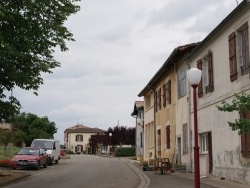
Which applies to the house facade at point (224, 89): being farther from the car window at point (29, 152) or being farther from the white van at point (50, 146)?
the white van at point (50, 146)

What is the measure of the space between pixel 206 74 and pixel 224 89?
126 inches

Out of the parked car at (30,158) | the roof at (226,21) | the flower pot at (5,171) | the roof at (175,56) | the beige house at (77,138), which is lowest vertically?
the flower pot at (5,171)

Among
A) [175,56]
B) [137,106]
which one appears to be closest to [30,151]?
[175,56]

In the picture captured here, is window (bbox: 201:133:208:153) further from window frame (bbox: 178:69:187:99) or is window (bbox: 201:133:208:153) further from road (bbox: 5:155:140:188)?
window frame (bbox: 178:69:187:99)

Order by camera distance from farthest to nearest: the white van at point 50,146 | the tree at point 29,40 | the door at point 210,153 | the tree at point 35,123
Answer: the tree at point 35,123 → the white van at point 50,146 → the door at point 210,153 → the tree at point 29,40

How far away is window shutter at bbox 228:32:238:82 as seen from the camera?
17469mm

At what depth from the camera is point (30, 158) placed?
29.1 metres

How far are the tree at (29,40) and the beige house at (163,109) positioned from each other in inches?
389

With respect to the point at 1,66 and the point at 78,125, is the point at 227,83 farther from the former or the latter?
the point at 78,125

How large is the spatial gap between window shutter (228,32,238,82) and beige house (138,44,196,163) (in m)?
7.39

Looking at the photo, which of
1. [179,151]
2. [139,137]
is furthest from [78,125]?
[179,151]

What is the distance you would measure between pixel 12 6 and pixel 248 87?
28.8ft

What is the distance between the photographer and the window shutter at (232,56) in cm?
1747

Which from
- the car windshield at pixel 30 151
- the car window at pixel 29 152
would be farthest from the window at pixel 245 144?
the car window at pixel 29 152
